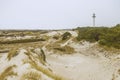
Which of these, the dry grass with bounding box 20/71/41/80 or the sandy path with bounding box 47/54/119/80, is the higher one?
the dry grass with bounding box 20/71/41/80

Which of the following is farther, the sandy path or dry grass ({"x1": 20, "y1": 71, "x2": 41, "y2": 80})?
the sandy path

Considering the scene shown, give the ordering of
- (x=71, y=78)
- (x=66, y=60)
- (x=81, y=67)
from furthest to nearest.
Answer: (x=66, y=60) → (x=81, y=67) → (x=71, y=78)

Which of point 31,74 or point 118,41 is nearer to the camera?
point 31,74

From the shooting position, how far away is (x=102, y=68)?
1211 inches

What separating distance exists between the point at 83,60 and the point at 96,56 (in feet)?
10.5

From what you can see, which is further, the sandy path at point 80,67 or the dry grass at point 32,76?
the sandy path at point 80,67

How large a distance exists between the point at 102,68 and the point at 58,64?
794 cm

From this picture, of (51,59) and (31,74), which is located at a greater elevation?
(31,74)

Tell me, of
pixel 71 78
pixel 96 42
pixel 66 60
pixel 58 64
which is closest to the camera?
pixel 71 78

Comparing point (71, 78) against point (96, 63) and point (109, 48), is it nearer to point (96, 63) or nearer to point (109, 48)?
point (96, 63)

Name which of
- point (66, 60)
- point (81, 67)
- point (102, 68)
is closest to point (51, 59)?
point (66, 60)

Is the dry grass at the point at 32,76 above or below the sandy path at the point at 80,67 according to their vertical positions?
above

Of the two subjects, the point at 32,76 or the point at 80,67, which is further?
the point at 80,67

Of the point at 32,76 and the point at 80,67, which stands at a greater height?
the point at 32,76
